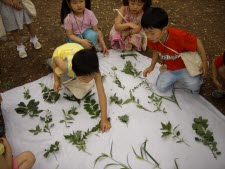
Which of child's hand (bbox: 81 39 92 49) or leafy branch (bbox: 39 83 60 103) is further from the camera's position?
child's hand (bbox: 81 39 92 49)

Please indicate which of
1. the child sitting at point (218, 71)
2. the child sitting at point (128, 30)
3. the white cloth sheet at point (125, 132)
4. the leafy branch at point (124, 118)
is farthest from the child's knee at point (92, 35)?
the child sitting at point (218, 71)

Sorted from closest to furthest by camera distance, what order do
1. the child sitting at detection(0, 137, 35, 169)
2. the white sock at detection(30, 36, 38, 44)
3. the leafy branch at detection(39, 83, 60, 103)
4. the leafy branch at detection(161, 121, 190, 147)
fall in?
the child sitting at detection(0, 137, 35, 169), the leafy branch at detection(161, 121, 190, 147), the leafy branch at detection(39, 83, 60, 103), the white sock at detection(30, 36, 38, 44)

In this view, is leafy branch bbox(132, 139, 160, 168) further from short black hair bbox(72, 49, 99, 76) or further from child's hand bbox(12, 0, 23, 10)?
child's hand bbox(12, 0, 23, 10)

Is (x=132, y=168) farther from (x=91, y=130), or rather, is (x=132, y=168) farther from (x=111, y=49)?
(x=111, y=49)

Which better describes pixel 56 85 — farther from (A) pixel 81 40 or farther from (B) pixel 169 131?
(B) pixel 169 131

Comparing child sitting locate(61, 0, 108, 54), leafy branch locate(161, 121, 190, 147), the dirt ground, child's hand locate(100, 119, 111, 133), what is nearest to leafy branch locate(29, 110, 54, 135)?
child's hand locate(100, 119, 111, 133)

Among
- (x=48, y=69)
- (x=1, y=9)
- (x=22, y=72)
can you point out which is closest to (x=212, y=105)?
(x=48, y=69)

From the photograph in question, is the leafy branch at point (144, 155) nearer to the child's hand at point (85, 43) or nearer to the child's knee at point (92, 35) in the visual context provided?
the child's hand at point (85, 43)

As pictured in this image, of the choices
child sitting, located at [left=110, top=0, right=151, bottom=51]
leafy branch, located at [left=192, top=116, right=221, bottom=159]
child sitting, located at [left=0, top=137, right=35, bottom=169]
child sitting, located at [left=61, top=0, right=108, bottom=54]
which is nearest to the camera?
child sitting, located at [left=0, top=137, right=35, bottom=169]

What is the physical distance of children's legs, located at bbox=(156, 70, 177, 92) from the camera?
289 centimetres

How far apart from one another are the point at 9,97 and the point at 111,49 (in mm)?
1444

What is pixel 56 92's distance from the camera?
2.94m

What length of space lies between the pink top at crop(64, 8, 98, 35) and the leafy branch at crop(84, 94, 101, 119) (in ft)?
3.14

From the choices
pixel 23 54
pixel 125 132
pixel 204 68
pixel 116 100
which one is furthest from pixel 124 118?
pixel 23 54
